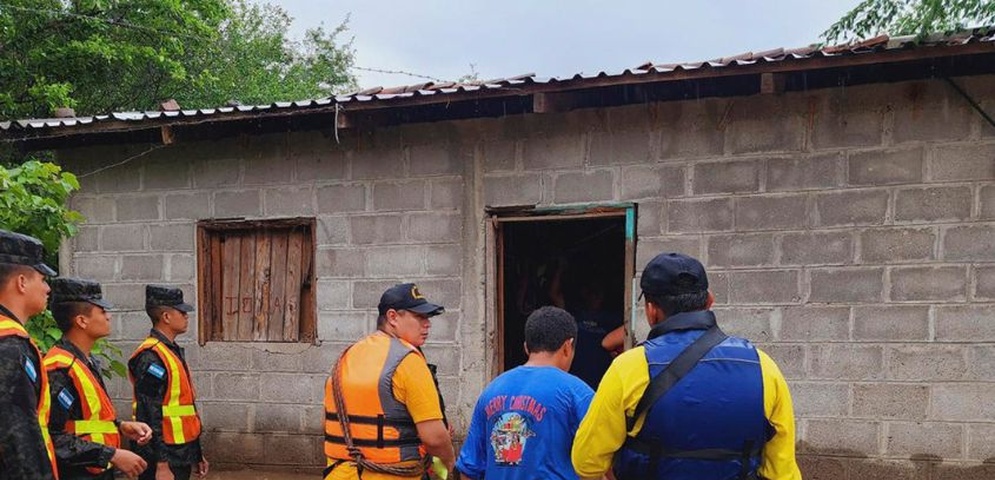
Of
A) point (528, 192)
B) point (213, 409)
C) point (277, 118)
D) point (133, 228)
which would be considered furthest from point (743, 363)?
point (133, 228)

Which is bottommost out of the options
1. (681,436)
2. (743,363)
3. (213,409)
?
(213,409)

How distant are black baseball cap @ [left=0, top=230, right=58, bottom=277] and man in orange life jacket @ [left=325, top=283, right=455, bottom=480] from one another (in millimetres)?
1272

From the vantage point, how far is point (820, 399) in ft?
16.3

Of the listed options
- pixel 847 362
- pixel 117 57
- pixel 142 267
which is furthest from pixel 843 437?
pixel 117 57

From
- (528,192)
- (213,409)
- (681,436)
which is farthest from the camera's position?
(213,409)

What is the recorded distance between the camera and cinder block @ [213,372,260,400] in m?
6.36

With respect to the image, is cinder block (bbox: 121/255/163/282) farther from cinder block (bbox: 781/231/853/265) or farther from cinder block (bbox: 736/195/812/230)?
cinder block (bbox: 781/231/853/265)

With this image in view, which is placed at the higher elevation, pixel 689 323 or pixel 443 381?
pixel 689 323

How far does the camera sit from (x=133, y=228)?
6.66 meters

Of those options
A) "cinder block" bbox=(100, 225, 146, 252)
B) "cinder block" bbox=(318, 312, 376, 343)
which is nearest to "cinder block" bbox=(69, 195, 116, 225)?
"cinder block" bbox=(100, 225, 146, 252)

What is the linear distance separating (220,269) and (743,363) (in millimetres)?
5163

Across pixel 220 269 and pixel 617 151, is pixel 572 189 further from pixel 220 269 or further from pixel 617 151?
pixel 220 269

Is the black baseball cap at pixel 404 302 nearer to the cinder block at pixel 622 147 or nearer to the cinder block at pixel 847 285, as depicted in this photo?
the cinder block at pixel 622 147

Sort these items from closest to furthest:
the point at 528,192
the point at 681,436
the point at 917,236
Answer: the point at 681,436 < the point at 917,236 < the point at 528,192
